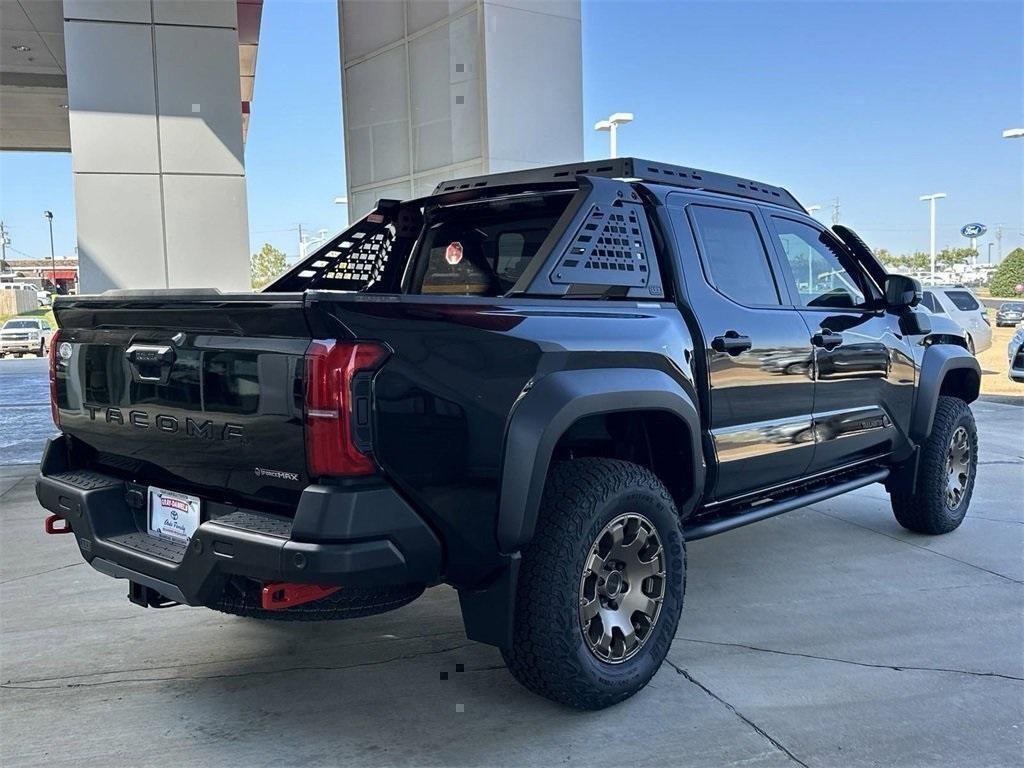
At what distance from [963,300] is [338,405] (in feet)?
58.9

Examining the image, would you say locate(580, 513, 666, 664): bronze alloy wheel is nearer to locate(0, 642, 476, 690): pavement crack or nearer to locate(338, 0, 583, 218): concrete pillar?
locate(0, 642, 476, 690): pavement crack

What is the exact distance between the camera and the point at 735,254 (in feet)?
13.5

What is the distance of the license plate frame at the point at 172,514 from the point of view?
2.98 metres

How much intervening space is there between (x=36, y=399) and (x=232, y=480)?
12837 millimetres

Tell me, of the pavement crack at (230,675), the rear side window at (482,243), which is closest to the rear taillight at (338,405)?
the pavement crack at (230,675)

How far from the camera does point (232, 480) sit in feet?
9.27

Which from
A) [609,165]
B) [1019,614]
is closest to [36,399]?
[609,165]

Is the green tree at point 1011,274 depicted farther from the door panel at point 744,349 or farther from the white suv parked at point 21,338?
the door panel at point 744,349

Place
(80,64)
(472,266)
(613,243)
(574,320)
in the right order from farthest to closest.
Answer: (80,64)
(472,266)
(613,243)
(574,320)

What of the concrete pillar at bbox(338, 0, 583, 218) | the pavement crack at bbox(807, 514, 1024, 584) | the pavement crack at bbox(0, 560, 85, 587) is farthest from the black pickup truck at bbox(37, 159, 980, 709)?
the concrete pillar at bbox(338, 0, 583, 218)

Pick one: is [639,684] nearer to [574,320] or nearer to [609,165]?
[574,320]

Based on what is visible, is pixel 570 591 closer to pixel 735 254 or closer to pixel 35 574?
pixel 735 254

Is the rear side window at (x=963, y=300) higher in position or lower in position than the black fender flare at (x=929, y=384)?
higher

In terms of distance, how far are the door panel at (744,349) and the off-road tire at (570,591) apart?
2.35ft
